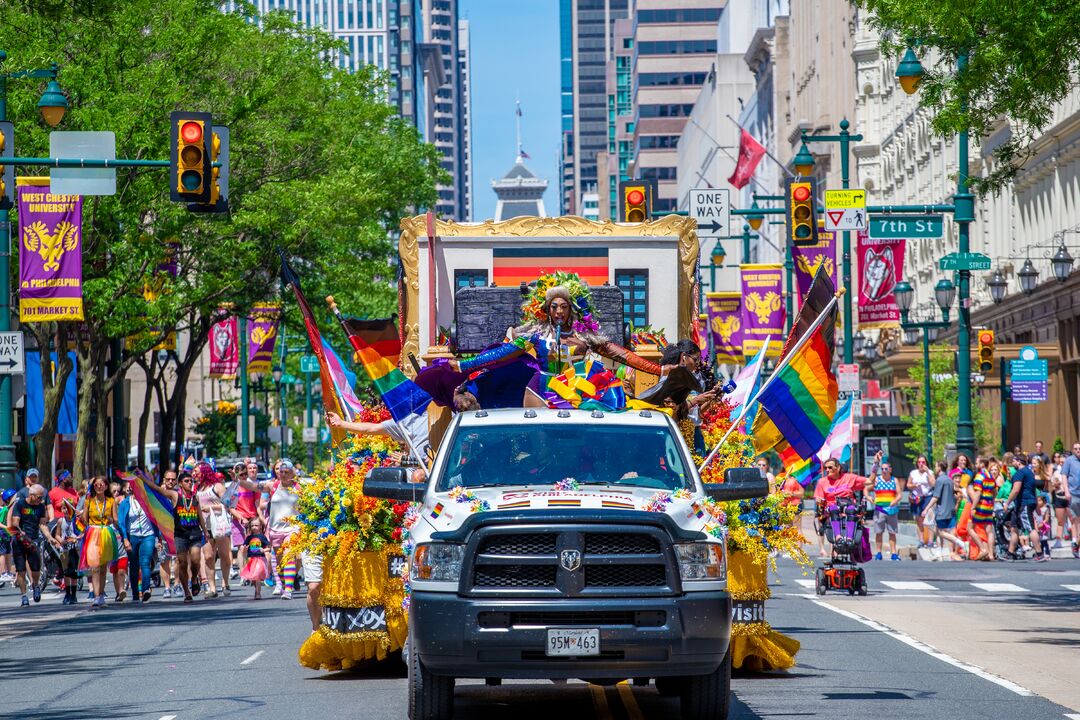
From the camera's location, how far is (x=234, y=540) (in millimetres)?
32750

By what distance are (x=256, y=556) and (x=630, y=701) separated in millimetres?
14218

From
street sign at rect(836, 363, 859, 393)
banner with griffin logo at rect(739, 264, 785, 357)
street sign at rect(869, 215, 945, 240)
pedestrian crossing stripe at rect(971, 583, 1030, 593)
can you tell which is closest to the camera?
pedestrian crossing stripe at rect(971, 583, 1030, 593)

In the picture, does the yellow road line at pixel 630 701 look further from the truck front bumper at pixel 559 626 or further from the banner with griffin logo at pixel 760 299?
the banner with griffin logo at pixel 760 299

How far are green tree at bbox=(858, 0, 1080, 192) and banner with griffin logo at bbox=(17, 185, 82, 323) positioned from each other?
39.6 ft

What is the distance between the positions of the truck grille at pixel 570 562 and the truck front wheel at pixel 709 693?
2.64 ft

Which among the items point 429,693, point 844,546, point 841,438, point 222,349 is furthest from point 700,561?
point 222,349

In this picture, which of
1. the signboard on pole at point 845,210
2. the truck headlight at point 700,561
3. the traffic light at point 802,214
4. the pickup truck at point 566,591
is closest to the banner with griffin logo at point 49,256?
the traffic light at point 802,214

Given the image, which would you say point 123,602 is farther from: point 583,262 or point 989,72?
point 989,72

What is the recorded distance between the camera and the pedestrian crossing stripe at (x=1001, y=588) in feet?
86.4

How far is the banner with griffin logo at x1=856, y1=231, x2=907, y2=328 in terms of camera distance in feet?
139

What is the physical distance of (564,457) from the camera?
11836 millimetres

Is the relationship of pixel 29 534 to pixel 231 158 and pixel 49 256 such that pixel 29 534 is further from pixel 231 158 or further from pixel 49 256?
pixel 231 158

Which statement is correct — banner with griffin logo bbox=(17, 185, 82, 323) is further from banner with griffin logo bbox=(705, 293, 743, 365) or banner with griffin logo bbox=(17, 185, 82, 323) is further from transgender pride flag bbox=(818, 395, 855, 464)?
banner with griffin logo bbox=(705, 293, 743, 365)

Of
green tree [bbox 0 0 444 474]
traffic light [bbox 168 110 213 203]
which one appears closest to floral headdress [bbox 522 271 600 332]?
traffic light [bbox 168 110 213 203]
